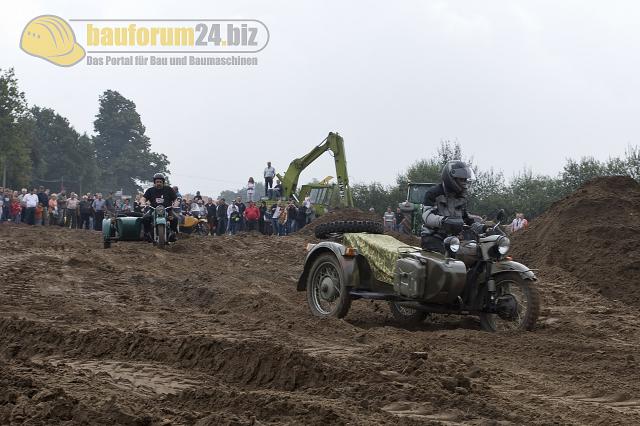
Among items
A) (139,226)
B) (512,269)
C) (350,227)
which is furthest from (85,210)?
(512,269)

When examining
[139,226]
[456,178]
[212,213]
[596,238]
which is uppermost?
[212,213]

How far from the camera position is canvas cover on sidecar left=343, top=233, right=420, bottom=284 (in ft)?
32.0

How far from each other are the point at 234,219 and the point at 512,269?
24285 millimetres

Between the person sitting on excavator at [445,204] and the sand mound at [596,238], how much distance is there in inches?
201

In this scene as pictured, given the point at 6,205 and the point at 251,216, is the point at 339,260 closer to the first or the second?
the point at 251,216

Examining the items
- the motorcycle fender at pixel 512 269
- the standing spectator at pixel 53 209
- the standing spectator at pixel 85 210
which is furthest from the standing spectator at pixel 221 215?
the motorcycle fender at pixel 512 269

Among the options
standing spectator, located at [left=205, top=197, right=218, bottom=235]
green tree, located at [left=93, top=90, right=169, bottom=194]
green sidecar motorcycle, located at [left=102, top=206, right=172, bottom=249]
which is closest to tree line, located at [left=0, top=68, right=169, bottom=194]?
green tree, located at [left=93, top=90, right=169, bottom=194]

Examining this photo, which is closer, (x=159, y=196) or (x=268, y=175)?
(x=159, y=196)

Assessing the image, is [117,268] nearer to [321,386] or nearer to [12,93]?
[321,386]

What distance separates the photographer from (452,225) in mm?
9508

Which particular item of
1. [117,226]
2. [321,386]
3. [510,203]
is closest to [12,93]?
[510,203]

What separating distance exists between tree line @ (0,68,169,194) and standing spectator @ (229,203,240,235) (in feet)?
78.3

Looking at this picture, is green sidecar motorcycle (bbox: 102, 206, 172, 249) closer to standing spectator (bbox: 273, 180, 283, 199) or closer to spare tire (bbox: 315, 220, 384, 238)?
spare tire (bbox: 315, 220, 384, 238)

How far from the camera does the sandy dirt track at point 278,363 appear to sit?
5.27 m
